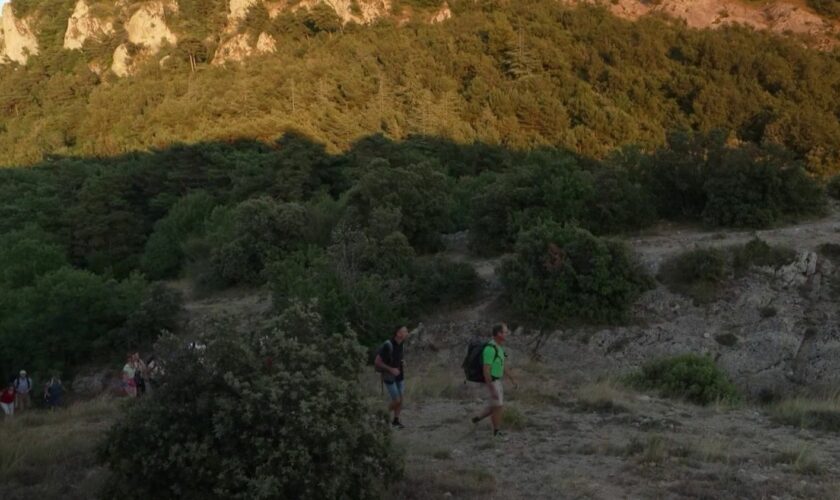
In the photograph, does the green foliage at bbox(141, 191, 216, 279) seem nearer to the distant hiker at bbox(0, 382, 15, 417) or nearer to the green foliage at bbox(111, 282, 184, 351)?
the green foliage at bbox(111, 282, 184, 351)

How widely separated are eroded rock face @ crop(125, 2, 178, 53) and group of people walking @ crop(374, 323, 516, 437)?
70984 mm

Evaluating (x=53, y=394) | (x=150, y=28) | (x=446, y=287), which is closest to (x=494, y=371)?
(x=446, y=287)

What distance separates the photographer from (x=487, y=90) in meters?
43.2

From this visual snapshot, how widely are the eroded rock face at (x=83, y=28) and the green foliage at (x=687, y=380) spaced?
8088 centimetres

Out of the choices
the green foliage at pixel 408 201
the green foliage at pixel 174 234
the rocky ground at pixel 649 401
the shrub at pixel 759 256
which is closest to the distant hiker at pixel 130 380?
the rocky ground at pixel 649 401

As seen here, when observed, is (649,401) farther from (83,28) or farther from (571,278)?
(83,28)

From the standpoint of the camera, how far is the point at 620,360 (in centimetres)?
1595

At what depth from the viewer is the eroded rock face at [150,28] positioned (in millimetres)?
72938

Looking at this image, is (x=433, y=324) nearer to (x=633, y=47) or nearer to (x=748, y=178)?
(x=748, y=178)

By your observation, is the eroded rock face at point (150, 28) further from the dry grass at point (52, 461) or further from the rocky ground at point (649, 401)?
the dry grass at point (52, 461)

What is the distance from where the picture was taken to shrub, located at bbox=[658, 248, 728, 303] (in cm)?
1709

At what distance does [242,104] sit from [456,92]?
1395 cm

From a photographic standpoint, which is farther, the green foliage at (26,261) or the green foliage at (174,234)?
the green foliage at (174,234)

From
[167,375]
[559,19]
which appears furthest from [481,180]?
[559,19]
